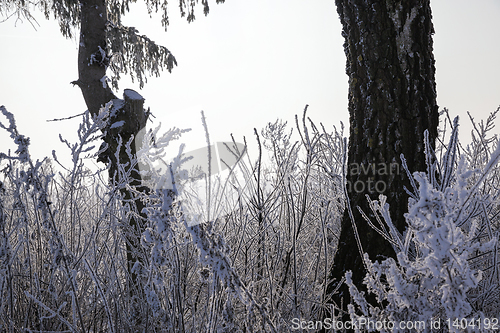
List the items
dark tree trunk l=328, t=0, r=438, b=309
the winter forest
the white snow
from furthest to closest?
the white snow, dark tree trunk l=328, t=0, r=438, b=309, the winter forest

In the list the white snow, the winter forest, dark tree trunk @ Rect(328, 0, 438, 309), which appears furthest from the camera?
the white snow

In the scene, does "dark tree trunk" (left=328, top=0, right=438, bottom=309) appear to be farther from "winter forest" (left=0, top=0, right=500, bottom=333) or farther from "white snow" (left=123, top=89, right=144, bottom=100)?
"white snow" (left=123, top=89, right=144, bottom=100)

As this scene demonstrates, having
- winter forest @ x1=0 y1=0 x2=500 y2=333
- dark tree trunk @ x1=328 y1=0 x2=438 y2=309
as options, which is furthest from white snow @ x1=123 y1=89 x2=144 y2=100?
dark tree trunk @ x1=328 y1=0 x2=438 y2=309

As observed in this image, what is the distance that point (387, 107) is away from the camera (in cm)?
180

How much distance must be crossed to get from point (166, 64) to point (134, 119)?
1688 mm

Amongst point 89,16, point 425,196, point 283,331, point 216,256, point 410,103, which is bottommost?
point 283,331

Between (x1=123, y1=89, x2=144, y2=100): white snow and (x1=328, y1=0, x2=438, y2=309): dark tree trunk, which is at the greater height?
(x1=123, y1=89, x2=144, y2=100): white snow

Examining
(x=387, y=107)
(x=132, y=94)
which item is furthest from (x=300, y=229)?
(x=132, y=94)

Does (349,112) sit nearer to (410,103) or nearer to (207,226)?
(410,103)

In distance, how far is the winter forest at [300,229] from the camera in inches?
36.6

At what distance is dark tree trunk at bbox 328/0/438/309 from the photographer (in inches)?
69.6

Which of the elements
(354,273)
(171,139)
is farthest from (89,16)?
(354,273)

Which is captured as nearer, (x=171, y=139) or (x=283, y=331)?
(x=283, y=331)

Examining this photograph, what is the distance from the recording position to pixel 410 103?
5.82ft
